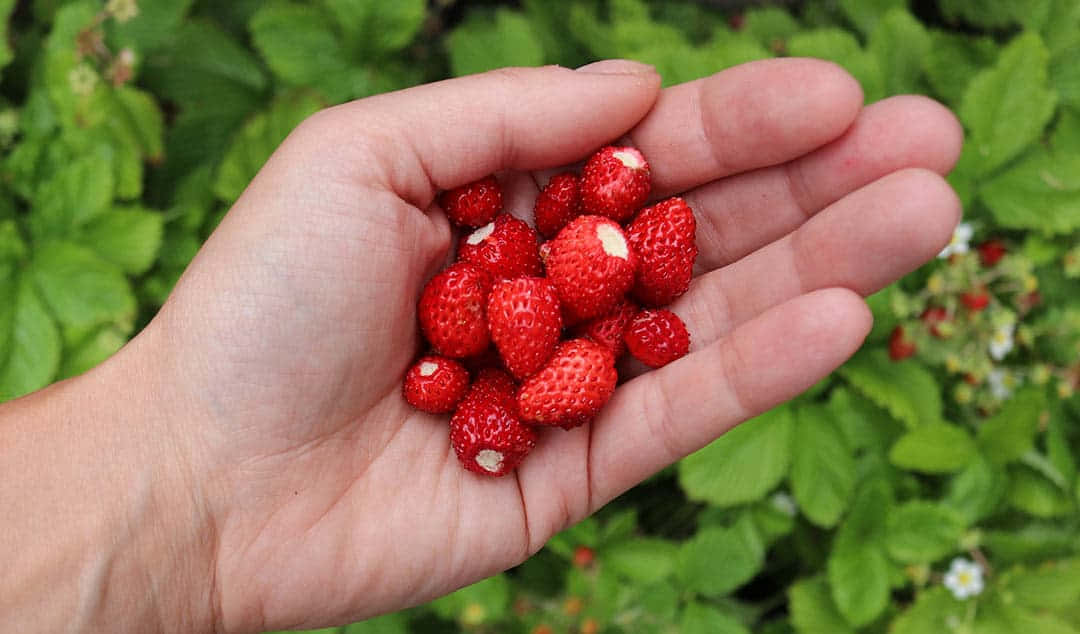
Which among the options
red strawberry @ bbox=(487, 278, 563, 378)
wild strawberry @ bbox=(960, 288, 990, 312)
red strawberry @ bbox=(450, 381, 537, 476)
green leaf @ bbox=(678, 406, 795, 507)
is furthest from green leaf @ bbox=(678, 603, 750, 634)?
wild strawberry @ bbox=(960, 288, 990, 312)

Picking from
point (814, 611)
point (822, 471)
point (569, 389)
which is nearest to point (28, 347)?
point (569, 389)

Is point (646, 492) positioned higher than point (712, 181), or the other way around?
point (712, 181)

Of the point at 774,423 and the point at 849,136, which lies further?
the point at 774,423

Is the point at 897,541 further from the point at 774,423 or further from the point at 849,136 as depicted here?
the point at 849,136

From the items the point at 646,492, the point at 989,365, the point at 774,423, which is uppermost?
the point at 989,365

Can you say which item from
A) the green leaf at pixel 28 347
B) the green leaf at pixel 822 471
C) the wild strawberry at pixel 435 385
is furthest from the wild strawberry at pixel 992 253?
the green leaf at pixel 28 347

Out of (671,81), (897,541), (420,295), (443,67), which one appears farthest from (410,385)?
(443,67)
